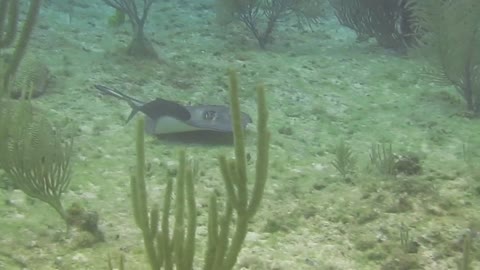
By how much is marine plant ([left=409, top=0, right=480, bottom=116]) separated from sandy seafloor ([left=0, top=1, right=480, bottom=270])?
1.10ft

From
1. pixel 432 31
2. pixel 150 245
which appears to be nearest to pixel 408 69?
pixel 432 31

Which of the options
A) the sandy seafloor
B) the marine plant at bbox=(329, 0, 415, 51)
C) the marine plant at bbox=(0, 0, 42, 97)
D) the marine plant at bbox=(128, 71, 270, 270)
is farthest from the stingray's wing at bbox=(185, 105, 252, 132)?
the marine plant at bbox=(329, 0, 415, 51)

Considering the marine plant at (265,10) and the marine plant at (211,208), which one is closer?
the marine plant at (211,208)

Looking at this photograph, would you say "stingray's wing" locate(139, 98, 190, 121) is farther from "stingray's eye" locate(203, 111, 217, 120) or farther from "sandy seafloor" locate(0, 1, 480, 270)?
"sandy seafloor" locate(0, 1, 480, 270)

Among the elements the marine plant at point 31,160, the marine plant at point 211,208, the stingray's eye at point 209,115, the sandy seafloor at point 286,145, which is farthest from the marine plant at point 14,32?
the marine plant at point 211,208

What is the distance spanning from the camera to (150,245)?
2.77 m

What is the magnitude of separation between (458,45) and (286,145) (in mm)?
3373

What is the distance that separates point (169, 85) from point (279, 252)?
5133 mm

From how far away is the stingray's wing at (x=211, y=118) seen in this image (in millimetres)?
6043

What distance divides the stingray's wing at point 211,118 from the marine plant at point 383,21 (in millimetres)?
5975

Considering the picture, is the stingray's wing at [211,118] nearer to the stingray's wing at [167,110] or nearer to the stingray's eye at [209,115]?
the stingray's eye at [209,115]

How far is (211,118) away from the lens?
6141 mm

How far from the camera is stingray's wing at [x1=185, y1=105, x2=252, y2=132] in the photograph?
604cm

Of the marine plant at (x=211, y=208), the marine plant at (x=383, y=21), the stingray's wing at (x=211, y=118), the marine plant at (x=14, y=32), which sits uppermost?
the marine plant at (x=383, y=21)
